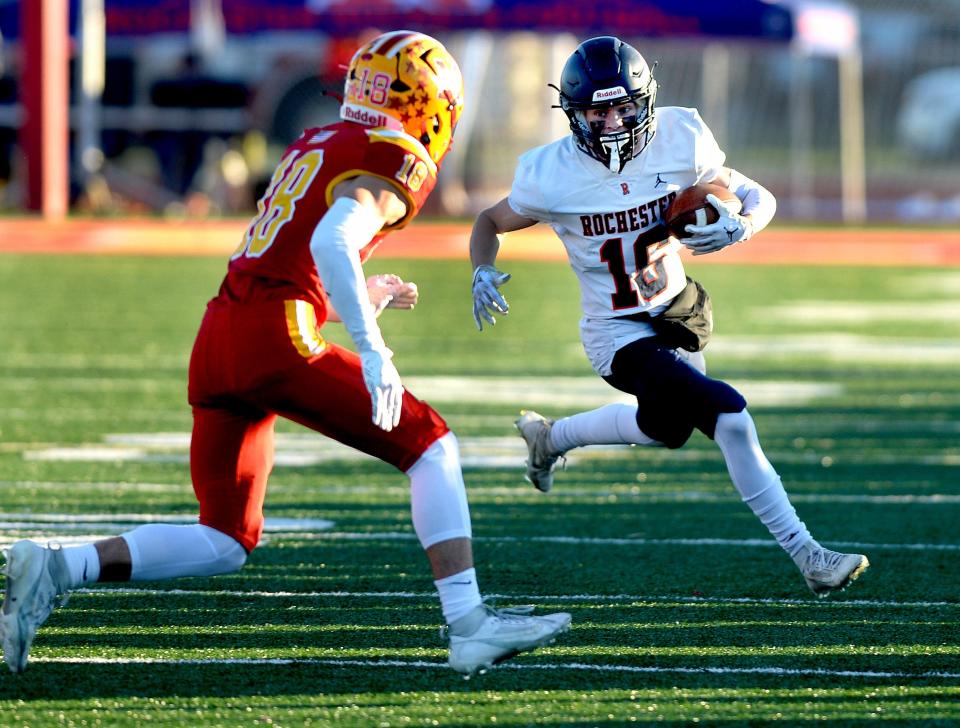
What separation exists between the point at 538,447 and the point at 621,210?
1.09 meters

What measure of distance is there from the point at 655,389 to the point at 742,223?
0.55 m

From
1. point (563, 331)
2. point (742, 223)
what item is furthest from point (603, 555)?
point (563, 331)

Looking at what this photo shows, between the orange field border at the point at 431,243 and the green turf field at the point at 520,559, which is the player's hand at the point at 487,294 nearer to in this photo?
the green turf field at the point at 520,559

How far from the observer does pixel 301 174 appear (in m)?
4.16

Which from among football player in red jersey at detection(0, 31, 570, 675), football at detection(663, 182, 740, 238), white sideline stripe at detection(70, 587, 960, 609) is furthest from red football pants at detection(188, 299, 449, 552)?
football at detection(663, 182, 740, 238)

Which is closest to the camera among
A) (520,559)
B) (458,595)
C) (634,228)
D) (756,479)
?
(458,595)

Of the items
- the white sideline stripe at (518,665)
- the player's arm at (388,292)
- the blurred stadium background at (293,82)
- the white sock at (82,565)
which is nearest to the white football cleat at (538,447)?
the player's arm at (388,292)

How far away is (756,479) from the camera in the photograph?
4781 mm

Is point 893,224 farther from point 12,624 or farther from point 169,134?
point 12,624

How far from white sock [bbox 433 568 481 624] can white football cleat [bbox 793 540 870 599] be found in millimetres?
1102

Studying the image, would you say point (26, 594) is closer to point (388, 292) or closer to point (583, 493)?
point (388, 292)

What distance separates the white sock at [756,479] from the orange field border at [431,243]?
13.6 m

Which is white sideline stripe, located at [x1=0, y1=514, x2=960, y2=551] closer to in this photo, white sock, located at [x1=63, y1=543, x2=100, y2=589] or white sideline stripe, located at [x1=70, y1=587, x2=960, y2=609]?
white sideline stripe, located at [x1=70, y1=587, x2=960, y2=609]

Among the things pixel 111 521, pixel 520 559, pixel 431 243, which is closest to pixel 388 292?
pixel 520 559
